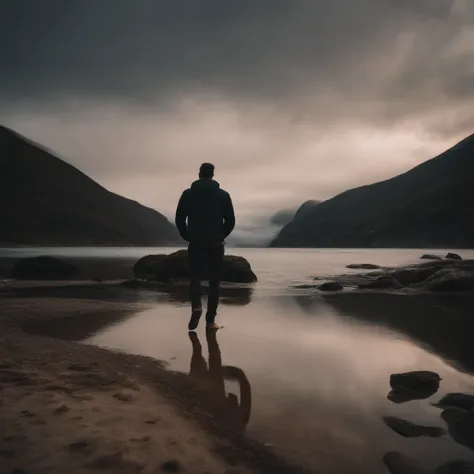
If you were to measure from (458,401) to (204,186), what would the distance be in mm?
5549

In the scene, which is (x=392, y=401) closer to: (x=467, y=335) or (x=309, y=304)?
(x=467, y=335)

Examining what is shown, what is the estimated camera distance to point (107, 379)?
4113 mm

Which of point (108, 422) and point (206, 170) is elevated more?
point (206, 170)

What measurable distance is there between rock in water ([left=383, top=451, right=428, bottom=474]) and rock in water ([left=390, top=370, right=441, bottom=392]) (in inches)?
59.4

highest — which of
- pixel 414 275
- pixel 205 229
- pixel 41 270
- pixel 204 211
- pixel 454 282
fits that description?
pixel 204 211

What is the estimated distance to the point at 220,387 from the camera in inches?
169

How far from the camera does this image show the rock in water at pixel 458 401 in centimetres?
366

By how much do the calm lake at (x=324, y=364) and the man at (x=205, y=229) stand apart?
0.74m

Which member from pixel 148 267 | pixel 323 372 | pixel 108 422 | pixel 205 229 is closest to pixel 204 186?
pixel 205 229

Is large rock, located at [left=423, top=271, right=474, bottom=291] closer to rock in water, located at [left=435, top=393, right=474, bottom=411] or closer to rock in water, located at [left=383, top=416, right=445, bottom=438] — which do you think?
rock in water, located at [left=435, top=393, right=474, bottom=411]

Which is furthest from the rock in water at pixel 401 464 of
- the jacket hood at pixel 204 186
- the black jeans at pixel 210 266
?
the jacket hood at pixel 204 186

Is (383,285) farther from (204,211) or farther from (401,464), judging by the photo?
(401,464)

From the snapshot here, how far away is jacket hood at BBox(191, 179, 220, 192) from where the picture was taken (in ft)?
25.8


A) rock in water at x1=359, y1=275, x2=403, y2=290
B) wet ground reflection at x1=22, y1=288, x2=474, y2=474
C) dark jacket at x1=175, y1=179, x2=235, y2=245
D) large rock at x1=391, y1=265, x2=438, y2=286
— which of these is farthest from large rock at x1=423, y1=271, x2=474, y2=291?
dark jacket at x1=175, y1=179, x2=235, y2=245
